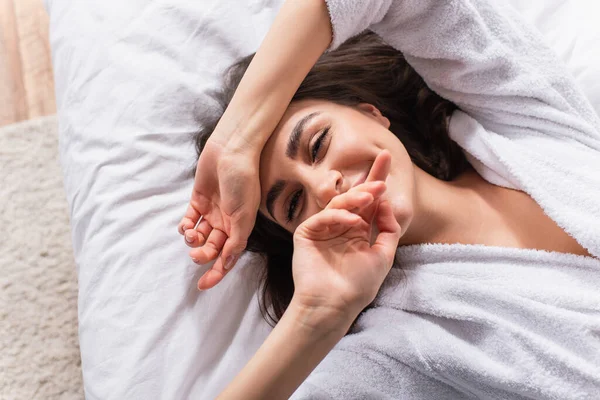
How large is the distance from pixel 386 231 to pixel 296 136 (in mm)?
210

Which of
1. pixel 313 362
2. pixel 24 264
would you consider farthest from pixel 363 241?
pixel 24 264

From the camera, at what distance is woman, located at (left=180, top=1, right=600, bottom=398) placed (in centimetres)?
87

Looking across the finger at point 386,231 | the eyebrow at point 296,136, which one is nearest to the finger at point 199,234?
the eyebrow at point 296,136

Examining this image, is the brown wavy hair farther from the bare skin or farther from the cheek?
the cheek

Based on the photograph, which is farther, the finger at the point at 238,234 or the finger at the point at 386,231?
the finger at the point at 238,234

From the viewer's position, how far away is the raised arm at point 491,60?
1.08 m

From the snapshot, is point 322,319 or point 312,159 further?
point 312,159

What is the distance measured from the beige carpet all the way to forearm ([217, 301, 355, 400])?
1.92 feet

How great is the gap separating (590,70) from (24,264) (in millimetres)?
Answer: 1259

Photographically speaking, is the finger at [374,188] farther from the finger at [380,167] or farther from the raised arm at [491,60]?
the raised arm at [491,60]

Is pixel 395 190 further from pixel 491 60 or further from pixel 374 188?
pixel 491 60

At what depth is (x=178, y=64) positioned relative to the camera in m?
1.29

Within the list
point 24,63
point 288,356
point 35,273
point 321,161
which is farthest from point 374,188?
point 24,63

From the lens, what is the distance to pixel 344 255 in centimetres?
89
